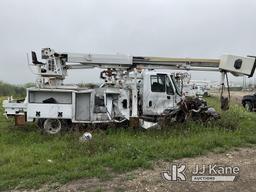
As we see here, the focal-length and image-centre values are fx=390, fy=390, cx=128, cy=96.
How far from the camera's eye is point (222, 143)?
10.8 metres

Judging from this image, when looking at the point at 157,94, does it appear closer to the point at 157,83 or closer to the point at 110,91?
the point at 157,83

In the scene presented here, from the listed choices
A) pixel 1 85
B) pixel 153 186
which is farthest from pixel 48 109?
pixel 1 85

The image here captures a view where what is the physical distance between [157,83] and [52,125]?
398cm

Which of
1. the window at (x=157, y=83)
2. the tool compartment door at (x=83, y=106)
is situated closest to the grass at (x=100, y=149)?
the tool compartment door at (x=83, y=106)

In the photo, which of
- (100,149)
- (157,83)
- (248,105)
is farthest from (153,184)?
(248,105)

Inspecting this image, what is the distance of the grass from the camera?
790 centimetres

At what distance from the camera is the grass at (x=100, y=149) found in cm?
790

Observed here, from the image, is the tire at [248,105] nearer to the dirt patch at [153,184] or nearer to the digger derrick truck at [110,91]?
the digger derrick truck at [110,91]

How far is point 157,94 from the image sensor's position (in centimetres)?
1395

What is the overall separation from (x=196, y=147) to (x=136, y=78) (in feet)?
14.1

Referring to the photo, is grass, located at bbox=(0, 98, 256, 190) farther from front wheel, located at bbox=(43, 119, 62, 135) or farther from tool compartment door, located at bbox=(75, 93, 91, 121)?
tool compartment door, located at bbox=(75, 93, 91, 121)

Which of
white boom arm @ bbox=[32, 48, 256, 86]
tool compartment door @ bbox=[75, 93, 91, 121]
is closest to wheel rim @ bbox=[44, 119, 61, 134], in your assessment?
tool compartment door @ bbox=[75, 93, 91, 121]

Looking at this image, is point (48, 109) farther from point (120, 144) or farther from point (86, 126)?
point (120, 144)

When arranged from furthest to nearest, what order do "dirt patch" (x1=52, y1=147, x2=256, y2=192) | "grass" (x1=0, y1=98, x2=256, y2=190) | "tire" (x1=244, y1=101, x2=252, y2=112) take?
1. "tire" (x1=244, y1=101, x2=252, y2=112)
2. "grass" (x1=0, y1=98, x2=256, y2=190)
3. "dirt patch" (x1=52, y1=147, x2=256, y2=192)
